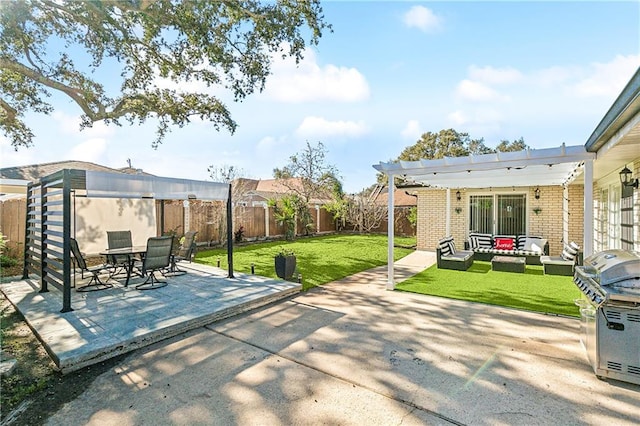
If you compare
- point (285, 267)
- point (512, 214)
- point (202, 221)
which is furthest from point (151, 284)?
point (512, 214)

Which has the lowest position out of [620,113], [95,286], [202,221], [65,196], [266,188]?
[95,286]

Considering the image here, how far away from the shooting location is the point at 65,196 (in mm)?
5336

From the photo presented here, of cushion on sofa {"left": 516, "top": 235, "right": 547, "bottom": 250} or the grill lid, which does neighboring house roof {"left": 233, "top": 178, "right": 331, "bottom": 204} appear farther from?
the grill lid

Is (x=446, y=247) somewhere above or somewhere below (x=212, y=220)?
below

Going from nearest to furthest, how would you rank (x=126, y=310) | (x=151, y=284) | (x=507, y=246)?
(x=126, y=310)
(x=151, y=284)
(x=507, y=246)

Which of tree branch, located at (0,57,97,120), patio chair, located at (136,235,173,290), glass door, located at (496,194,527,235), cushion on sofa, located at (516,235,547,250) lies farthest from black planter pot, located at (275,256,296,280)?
glass door, located at (496,194,527,235)

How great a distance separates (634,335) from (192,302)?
6.39m

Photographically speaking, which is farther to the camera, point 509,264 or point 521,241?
point 521,241

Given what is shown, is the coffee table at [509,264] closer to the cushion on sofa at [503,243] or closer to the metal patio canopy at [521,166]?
the cushion on sofa at [503,243]

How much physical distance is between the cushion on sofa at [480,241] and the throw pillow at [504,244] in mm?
296

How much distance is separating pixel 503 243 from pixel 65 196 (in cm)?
1278

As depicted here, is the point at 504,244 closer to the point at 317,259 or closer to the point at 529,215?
the point at 529,215

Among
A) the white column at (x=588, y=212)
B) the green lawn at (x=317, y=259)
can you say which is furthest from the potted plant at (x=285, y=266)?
the white column at (x=588, y=212)

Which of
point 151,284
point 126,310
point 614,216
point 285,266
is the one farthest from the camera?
point 614,216
